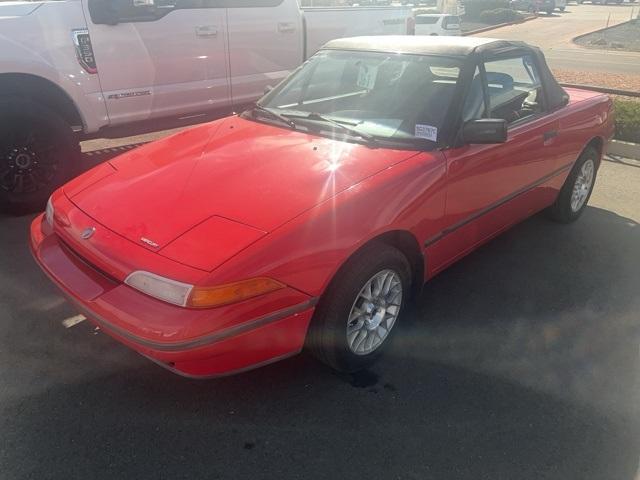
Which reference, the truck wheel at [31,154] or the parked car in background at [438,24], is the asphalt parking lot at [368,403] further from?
the parked car in background at [438,24]

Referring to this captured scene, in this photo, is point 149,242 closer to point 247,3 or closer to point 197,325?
point 197,325

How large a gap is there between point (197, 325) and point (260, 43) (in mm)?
4823

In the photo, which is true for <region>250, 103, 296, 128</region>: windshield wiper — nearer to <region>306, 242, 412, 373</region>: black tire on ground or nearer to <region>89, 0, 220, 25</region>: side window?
<region>306, 242, 412, 373</region>: black tire on ground

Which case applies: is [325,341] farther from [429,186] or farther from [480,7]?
[480,7]

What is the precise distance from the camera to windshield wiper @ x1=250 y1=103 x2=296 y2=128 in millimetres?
3497

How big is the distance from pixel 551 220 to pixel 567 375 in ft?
7.69

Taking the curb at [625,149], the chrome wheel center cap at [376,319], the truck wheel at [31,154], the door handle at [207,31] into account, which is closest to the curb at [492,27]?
the curb at [625,149]

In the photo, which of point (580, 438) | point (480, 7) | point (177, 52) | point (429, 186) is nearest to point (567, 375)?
point (580, 438)

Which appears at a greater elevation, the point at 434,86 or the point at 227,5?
the point at 227,5

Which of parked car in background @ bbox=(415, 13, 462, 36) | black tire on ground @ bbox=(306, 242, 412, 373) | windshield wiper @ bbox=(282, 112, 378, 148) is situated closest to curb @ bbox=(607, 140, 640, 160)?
windshield wiper @ bbox=(282, 112, 378, 148)

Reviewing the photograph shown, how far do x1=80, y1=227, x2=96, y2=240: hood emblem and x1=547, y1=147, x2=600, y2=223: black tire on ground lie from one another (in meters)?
3.79

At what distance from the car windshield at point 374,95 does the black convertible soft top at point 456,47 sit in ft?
0.23

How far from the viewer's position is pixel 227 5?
19.2 ft

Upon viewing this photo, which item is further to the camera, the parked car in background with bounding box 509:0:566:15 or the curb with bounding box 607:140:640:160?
the parked car in background with bounding box 509:0:566:15
